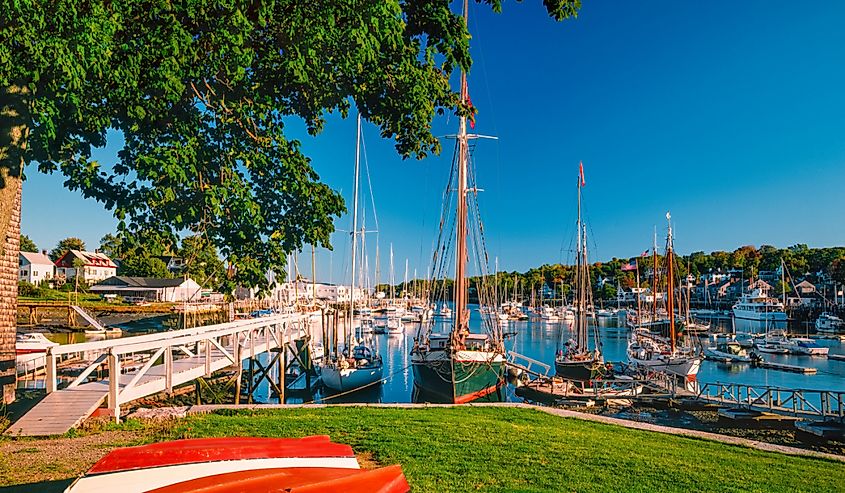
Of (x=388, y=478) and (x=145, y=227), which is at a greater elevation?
(x=145, y=227)

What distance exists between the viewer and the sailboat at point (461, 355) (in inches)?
1038

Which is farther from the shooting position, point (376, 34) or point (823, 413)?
point (823, 413)

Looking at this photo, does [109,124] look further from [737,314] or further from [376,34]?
[737,314]

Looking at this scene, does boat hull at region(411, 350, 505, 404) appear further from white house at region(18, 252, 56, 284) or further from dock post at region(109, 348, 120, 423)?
white house at region(18, 252, 56, 284)

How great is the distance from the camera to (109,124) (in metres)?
8.46

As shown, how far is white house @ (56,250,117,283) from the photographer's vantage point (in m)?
A: 103

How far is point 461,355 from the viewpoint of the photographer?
26.3 meters

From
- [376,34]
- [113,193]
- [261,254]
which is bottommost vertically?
[261,254]

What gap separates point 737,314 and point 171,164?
405ft

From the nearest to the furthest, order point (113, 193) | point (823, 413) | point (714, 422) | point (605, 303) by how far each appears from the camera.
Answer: point (113, 193), point (823, 413), point (714, 422), point (605, 303)

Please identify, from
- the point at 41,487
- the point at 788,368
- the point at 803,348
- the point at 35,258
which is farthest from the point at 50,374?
the point at 35,258

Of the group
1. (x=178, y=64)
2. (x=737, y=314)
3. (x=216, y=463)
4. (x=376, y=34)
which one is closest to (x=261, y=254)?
(x=178, y=64)

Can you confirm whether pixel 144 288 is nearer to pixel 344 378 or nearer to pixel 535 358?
pixel 535 358

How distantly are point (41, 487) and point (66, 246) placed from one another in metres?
124
